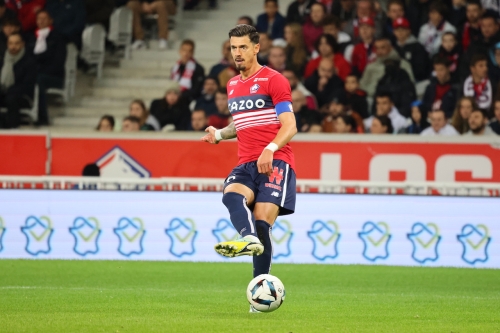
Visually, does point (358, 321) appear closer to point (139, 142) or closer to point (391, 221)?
point (391, 221)

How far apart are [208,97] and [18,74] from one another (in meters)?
3.29

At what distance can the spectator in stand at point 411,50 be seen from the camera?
16.2m

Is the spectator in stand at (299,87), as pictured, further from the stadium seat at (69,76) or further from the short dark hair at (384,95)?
the stadium seat at (69,76)

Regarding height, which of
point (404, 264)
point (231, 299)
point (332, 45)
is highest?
point (332, 45)

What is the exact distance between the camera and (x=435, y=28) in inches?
654

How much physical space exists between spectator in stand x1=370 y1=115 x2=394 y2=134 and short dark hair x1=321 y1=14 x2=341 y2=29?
8.67ft

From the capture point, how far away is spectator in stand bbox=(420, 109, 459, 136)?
569 inches

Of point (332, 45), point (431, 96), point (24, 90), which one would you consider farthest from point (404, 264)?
point (24, 90)

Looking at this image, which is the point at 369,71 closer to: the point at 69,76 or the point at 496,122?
the point at 496,122

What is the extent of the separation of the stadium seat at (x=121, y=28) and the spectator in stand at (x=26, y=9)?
136 cm

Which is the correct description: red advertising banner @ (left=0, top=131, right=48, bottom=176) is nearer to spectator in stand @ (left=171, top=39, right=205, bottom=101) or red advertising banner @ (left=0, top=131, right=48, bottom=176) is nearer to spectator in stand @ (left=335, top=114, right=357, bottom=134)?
spectator in stand @ (left=171, top=39, right=205, bottom=101)

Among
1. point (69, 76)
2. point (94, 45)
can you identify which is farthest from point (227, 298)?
point (94, 45)

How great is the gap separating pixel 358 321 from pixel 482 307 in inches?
61.7

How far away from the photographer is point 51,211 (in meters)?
12.6
